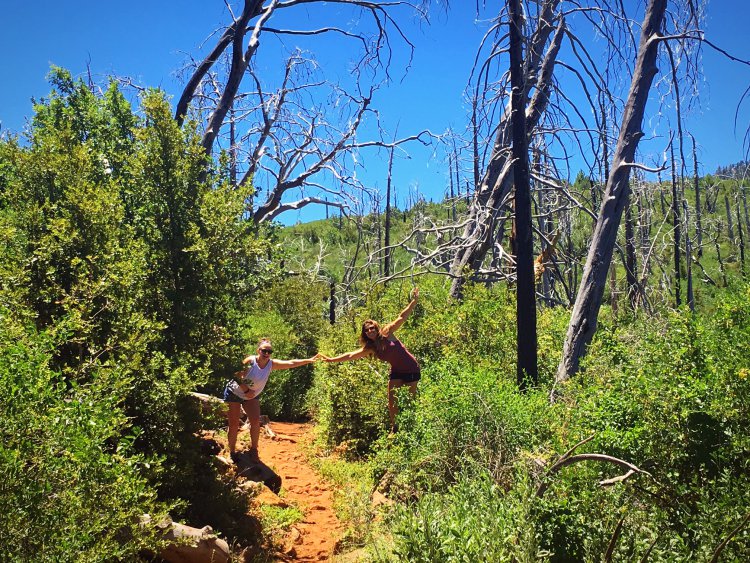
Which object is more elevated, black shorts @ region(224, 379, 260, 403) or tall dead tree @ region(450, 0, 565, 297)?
tall dead tree @ region(450, 0, 565, 297)

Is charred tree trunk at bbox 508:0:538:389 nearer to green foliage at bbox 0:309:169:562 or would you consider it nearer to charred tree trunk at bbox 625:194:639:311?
charred tree trunk at bbox 625:194:639:311

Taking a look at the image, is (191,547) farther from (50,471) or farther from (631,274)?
(631,274)

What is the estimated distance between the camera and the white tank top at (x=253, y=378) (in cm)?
756

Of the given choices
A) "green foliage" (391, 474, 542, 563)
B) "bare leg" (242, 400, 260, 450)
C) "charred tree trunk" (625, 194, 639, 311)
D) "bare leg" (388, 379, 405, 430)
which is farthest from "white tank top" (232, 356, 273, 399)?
"charred tree trunk" (625, 194, 639, 311)

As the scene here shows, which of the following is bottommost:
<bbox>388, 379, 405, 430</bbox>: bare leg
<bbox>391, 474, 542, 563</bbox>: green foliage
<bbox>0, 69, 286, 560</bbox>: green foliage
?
<bbox>391, 474, 542, 563</bbox>: green foliage

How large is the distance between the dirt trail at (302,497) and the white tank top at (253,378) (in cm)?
125

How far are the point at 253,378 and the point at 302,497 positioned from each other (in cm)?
171

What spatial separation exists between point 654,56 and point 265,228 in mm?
5990

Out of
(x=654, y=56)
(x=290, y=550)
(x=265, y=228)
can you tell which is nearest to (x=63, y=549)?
(x=290, y=550)

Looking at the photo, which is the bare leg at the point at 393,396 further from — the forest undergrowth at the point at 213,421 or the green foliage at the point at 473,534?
the green foliage at the point at 473,534

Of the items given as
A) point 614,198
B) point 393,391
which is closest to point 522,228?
point 614,198

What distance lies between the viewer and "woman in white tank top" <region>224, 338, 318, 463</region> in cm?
754

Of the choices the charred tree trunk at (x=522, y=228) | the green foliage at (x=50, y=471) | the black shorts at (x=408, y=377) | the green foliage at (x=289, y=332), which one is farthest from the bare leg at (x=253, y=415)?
the green foliage at (x=289, y=332)

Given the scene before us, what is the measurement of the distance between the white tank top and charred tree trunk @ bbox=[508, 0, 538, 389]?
3.41 m
